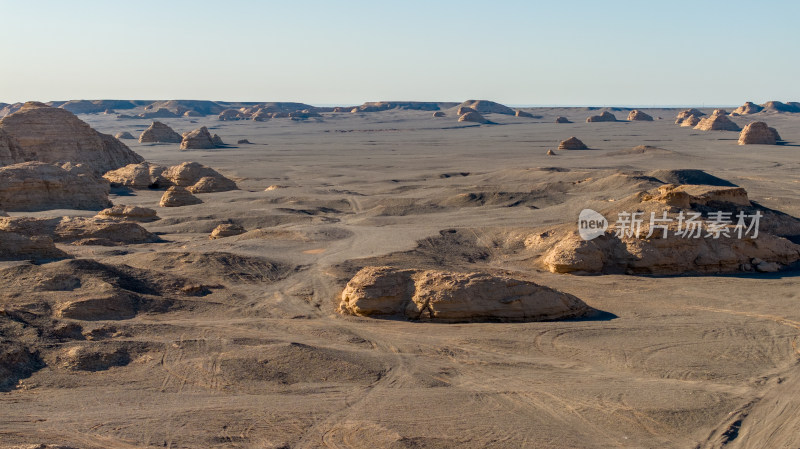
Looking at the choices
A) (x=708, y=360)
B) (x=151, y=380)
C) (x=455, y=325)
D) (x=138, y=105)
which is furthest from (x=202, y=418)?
(x=138, y=105)

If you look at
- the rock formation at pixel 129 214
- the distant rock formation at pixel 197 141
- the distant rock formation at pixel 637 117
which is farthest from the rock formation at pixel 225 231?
the distant rock formation at pixel 637 117

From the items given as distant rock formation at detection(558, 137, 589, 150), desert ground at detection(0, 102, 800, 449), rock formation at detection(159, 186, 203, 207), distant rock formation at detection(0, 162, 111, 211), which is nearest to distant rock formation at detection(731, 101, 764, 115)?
distant rock formation at detection(558, 137, 589, 150)

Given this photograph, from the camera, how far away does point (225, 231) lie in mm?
20891

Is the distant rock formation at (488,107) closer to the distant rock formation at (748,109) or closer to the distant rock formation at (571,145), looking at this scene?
the distant rock formation at (748,109)

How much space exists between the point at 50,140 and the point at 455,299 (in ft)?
88.7

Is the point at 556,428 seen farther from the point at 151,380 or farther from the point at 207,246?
Answer: the point at 207,246

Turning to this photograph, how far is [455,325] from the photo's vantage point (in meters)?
12.4

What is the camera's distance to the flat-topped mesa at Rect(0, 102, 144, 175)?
32.0 m

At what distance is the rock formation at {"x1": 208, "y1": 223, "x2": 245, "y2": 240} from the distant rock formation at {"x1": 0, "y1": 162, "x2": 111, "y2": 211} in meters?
7.46

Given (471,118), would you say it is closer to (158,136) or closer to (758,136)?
(158,136)

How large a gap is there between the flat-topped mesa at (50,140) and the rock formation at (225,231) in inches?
554

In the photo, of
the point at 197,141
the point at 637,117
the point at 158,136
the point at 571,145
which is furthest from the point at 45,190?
the point at 637,117

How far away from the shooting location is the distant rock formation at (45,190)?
81.9 ft

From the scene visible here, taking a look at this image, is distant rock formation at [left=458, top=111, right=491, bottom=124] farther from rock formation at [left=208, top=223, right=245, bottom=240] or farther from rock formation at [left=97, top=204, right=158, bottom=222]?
rock formation at [left=208, top=223, right=245, bottom=240]
